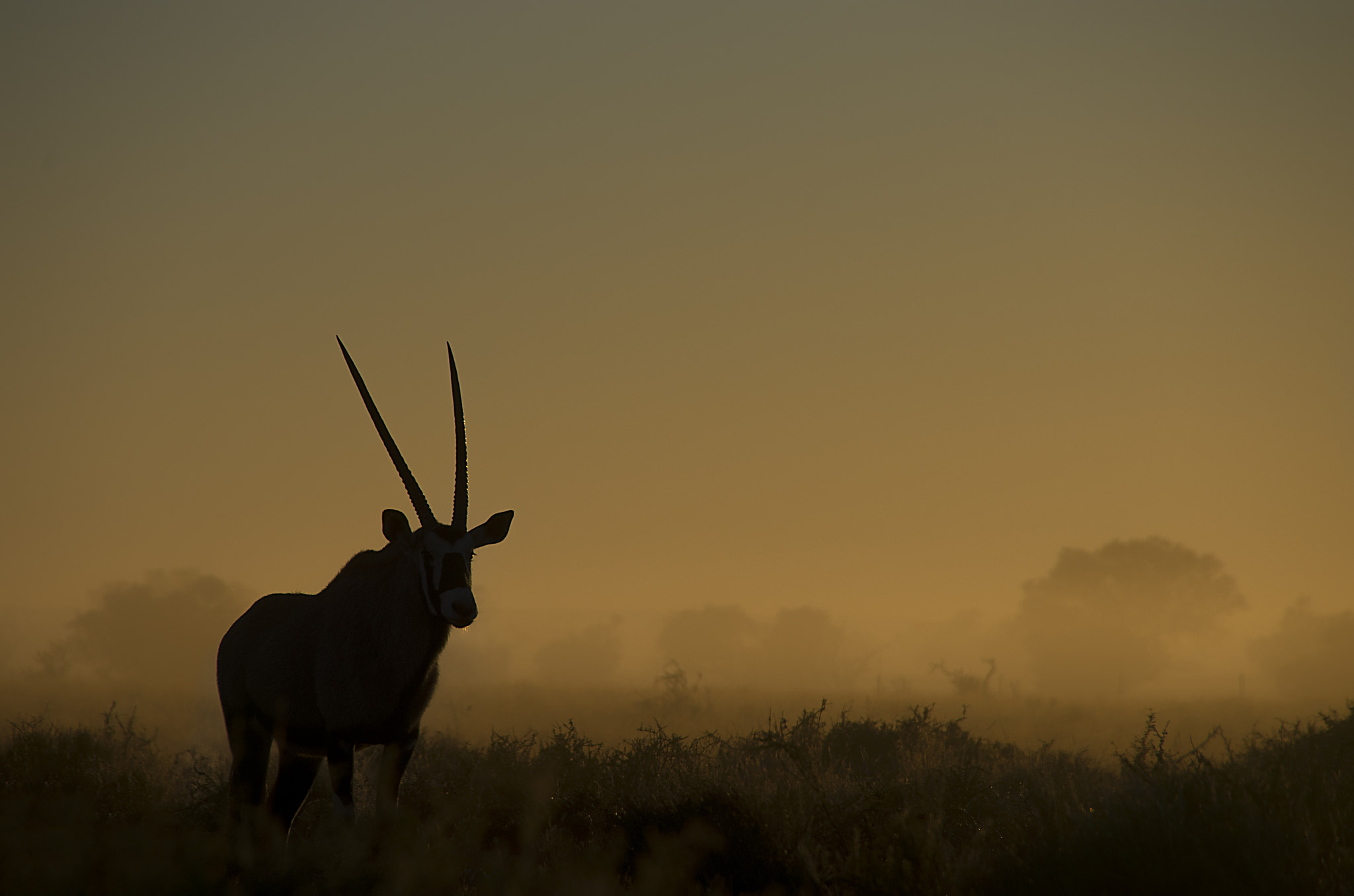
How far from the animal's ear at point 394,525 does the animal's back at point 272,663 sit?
99 cm

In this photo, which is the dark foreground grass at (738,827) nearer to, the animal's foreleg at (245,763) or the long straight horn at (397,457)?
the animal's foreleg at (245,763)

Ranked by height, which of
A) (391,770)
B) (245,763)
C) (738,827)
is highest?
(391,770)

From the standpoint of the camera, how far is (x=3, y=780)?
11.8 m

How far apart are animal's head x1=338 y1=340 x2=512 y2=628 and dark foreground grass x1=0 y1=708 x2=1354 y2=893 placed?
150 cm

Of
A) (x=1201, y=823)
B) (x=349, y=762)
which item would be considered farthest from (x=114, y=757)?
(x=1201, y=823)

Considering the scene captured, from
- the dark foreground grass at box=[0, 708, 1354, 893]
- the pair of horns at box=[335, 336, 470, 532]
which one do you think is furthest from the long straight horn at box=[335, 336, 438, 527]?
the dark foreground grass at box=[0, 708, 1354, 893]

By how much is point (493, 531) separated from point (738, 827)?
284 cm

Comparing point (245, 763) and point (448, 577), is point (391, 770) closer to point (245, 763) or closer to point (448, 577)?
point (448, 577)

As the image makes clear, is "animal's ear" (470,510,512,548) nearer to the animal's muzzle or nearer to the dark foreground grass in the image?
the animal's muzzle

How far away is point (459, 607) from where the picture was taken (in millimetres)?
6961

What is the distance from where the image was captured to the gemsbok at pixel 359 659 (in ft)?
23.9

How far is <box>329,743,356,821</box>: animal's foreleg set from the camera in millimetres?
7203

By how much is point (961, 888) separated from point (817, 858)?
1.20 m

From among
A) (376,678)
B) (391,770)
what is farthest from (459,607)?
(391,770)
